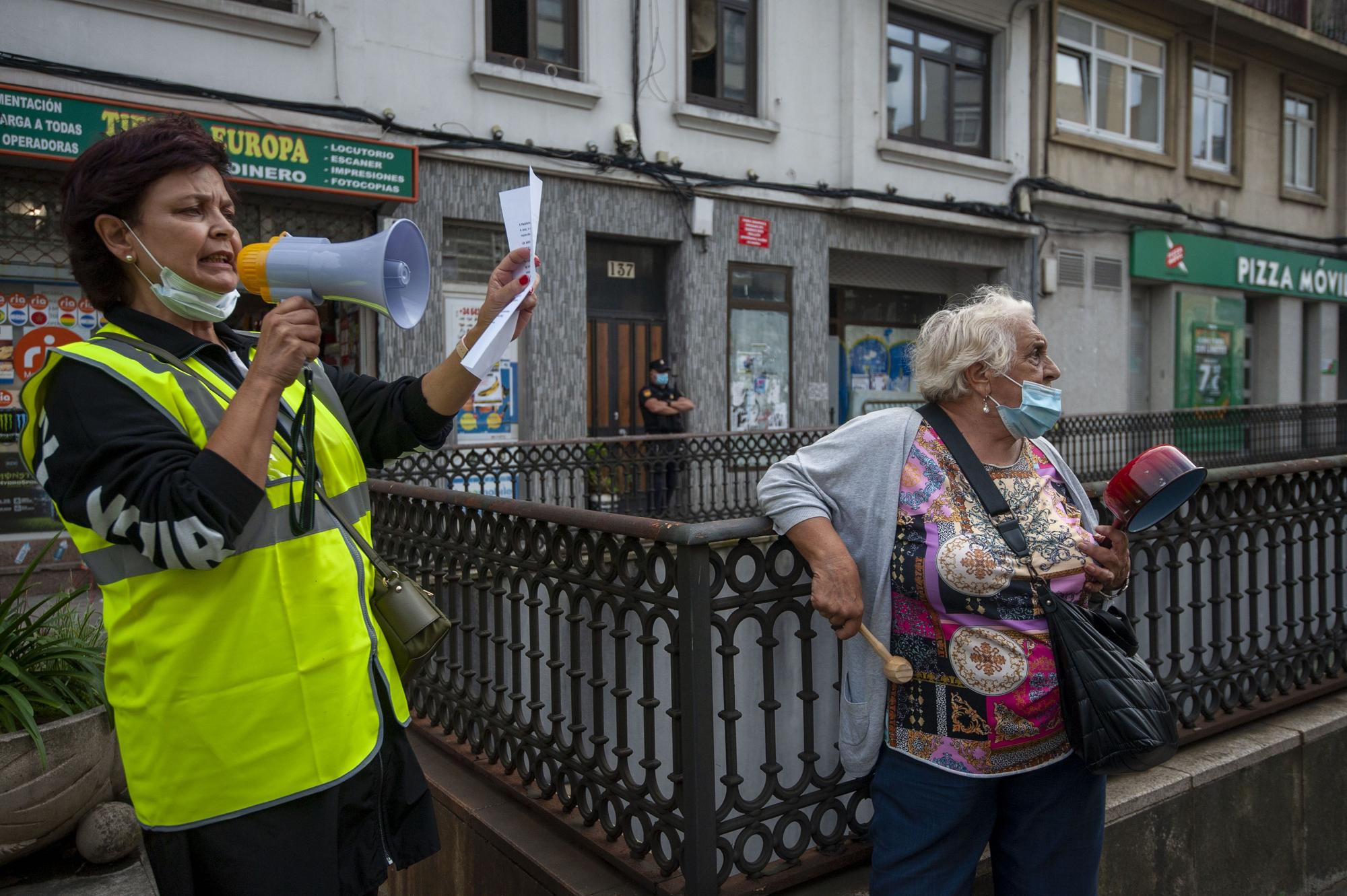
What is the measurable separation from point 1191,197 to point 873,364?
824cm

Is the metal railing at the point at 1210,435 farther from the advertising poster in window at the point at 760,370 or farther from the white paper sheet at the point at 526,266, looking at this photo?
the white paper sheet at the point at 526,266

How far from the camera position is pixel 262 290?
1.76m

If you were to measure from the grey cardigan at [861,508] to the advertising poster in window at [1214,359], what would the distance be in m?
18.2

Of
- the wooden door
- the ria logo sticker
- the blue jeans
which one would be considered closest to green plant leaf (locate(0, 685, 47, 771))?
the blue jeans

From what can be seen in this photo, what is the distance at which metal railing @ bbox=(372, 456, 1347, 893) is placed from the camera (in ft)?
8.32

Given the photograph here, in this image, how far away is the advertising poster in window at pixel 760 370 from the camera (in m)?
Result: 13.6

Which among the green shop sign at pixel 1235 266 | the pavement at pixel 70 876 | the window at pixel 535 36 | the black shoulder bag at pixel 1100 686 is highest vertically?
the window at pixel 535 36

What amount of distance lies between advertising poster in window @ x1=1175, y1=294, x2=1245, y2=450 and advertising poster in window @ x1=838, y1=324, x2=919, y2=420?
5.92 m

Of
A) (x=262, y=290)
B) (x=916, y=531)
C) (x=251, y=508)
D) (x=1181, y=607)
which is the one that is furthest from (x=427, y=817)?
(x=1181, y=607)

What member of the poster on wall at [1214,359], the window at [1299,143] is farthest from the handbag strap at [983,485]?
the window at [1299,143]

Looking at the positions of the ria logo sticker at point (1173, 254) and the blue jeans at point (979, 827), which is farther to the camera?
the ria logo sticker at point (1173, 254)

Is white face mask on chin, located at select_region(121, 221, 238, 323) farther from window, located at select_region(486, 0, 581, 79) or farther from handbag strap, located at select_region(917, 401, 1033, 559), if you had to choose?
window, located at select_region(486, 0, 581, 79)

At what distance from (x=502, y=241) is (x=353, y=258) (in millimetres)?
10181

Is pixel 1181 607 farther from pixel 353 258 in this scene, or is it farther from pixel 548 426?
pixel 548 426
